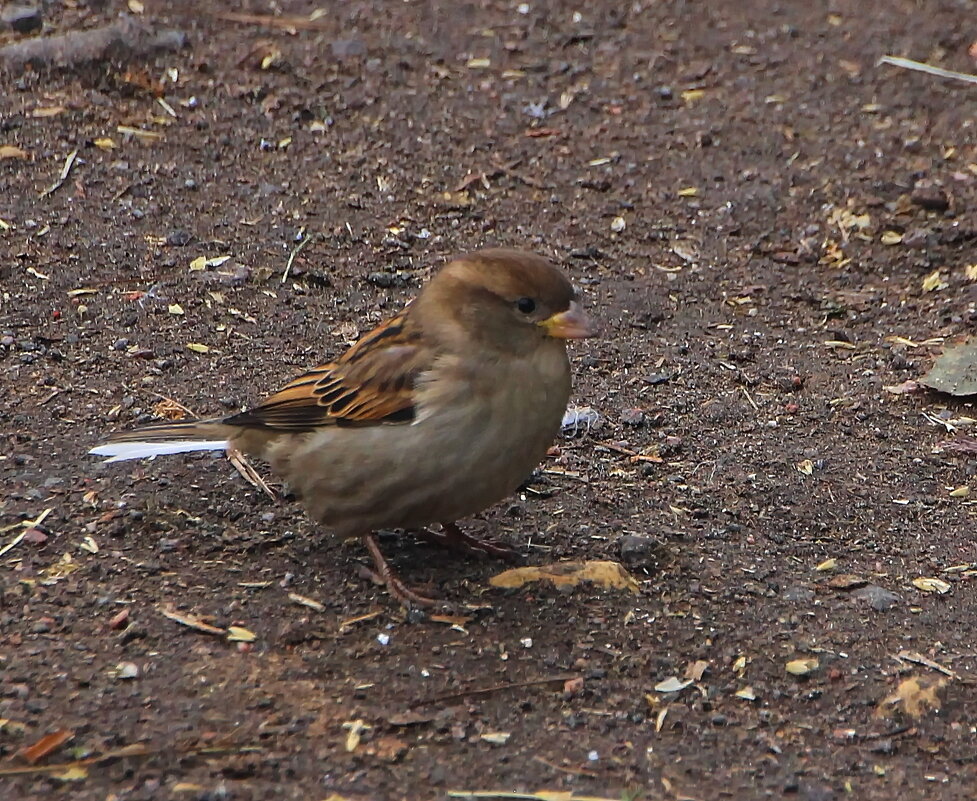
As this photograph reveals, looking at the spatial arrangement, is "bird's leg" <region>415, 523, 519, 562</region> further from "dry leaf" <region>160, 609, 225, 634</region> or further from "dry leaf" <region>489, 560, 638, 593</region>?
"dry leaf" <region>160, 609, 225, 634</region>

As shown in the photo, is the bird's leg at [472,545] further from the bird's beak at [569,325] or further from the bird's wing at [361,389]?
the bird's beak at [569,325]

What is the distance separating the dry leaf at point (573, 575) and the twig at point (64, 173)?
3397 mm

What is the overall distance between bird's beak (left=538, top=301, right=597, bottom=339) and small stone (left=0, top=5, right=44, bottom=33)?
4816 mm

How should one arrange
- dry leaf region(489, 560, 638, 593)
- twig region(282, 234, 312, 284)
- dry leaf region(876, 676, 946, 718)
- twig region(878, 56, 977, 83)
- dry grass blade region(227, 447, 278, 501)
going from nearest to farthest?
dry leaf region(876, 676, 946, 718) < dry leaf region(489, 560, 638, 593) < dry grass blade region(227, 447, 278, 501) < twig region(282, 234, 312, 284) < twig region(878, 56, 977, 83)

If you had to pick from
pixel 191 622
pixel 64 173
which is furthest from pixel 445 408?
pixel 64 173

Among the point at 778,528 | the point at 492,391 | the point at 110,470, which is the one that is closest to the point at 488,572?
the point at 492,391

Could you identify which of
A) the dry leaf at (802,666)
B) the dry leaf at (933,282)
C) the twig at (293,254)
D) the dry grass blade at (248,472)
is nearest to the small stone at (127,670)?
the dry grass blade at (248,472)

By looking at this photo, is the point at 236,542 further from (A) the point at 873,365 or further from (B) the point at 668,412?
(A) the point at 873,365

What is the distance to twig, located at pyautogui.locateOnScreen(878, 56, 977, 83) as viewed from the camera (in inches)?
326

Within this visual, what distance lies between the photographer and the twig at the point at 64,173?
683 centimetres

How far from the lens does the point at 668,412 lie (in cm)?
570

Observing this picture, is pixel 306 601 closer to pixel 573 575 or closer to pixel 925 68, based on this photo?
pixel 573 575

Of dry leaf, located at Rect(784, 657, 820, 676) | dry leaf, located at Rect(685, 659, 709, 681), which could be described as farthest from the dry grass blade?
dry leaf, located at Rect(784, 657, 820, 676)

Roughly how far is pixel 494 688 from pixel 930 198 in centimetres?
416
